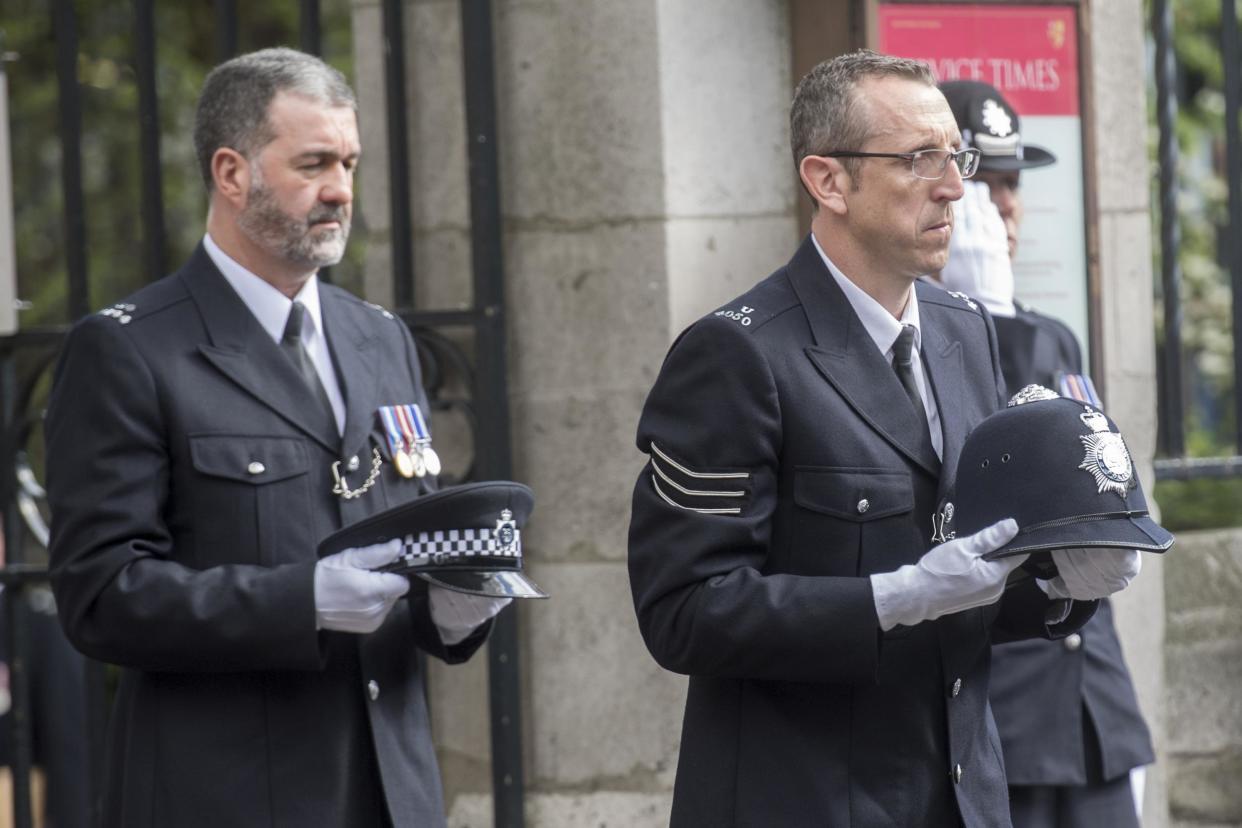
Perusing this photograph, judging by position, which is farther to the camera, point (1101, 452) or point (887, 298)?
point (887, 298)

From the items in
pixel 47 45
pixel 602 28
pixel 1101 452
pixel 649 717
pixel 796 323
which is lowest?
pixel 649 717

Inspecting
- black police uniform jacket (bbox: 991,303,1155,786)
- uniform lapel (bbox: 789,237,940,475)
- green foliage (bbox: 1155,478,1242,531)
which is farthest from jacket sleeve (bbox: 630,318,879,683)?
green foliage (bbox: 1155,478,1242,531)

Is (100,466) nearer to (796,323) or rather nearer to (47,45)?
(796,323)

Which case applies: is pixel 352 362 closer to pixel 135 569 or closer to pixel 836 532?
pixel 135 569

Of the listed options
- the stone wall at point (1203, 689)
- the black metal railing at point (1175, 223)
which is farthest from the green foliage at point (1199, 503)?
the black metal railing at point (1175, 223)

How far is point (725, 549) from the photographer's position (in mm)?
2773

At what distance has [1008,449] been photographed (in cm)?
269

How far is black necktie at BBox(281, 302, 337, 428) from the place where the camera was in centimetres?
338

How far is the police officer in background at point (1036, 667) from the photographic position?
391 centimetres

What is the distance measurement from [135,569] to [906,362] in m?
1.20

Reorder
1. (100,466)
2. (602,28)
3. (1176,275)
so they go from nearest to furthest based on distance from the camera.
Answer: (100,466)
(602,28)
(1176,275)

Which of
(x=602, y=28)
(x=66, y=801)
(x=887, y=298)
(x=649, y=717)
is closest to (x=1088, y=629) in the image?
(x=649, y=717)

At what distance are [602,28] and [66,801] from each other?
4.49 m

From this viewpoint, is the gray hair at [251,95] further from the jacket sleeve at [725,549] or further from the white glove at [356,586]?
the jacket sleeve at [725,549]
